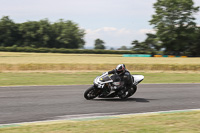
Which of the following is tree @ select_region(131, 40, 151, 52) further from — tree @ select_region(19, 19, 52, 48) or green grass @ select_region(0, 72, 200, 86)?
green grass @ select_region(0, 72, 200, 86)

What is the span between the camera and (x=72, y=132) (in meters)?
6.09

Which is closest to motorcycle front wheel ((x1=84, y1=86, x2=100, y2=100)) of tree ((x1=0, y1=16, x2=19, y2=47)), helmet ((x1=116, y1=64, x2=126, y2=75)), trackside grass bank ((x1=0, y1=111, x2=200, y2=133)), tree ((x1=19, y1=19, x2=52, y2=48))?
helmet ((x1=116, y1=64, x2=126, y2=75))

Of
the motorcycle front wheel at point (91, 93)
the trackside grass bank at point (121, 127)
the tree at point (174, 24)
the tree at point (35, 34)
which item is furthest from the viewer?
the tree at point (35, 34)

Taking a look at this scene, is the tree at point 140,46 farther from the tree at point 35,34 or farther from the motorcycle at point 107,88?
the motorcycle at point 107,88

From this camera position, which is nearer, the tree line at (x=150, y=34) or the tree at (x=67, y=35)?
the tree line at (x=150, y=34)

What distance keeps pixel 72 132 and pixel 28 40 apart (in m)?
82.3

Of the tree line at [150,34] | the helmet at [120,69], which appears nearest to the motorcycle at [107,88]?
the helmet at [120,69]

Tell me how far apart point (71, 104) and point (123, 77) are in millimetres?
2375

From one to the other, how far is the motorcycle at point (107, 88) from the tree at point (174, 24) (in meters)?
56.0

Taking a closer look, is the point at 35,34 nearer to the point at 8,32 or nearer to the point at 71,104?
the point at 8,32

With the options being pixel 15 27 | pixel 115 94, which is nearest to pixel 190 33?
pixel 15 27

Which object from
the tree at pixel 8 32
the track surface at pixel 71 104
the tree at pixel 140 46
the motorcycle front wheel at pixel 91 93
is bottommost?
the track surface at pixel 71 104

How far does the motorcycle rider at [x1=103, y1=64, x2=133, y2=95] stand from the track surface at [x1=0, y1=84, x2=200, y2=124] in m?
0.52

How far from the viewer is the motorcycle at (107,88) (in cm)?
1097
